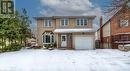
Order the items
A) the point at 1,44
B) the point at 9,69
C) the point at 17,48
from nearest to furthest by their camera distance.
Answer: the point at 9,69
the point at 1,44
the point at 17,48

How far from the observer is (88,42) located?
48.4 meters

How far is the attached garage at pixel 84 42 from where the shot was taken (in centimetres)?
4828

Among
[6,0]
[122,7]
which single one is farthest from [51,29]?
[122,7]

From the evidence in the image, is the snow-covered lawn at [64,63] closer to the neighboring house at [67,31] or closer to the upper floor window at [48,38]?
the neighboring house at [67,31]

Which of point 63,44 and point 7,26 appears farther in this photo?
point 63,44

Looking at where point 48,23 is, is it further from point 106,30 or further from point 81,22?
point 106,30

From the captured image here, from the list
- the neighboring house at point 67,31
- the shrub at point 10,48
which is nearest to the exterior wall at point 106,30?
the neighboring house at point 67,31

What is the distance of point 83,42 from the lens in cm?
4853

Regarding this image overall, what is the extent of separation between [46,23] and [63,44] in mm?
4939

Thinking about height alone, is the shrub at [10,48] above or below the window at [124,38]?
below

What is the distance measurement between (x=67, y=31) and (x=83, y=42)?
3260 millimetres

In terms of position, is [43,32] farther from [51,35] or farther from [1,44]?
[1,44]

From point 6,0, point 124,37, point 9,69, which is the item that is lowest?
point 9,69

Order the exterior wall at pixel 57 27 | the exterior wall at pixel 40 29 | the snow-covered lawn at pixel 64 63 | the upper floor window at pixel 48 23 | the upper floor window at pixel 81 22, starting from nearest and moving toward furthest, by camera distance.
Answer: the snow-covered lawn at pixel 64 63
the exterior wall at pixel 57 27
the upper floor window at pixel 81 22
the exterior wall at pixel 40 29
the upper floor window at pixel 48 23
